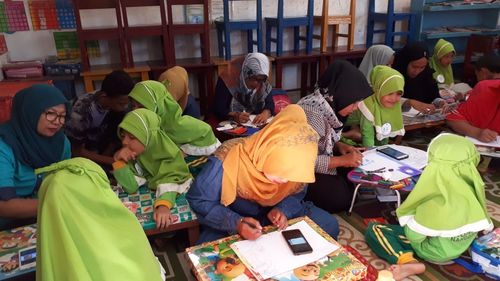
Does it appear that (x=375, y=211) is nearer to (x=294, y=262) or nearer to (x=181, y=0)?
(x=294, y=262)

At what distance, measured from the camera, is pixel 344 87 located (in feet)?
8.01

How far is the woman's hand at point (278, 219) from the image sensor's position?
1668 mm

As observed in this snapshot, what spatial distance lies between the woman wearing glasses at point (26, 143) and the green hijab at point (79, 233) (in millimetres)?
895

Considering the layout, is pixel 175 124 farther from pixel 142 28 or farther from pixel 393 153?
pixel 142 28

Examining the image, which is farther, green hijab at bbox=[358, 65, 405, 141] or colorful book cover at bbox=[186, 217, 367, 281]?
green hijab at bbox=[358, 65, 405, 141]

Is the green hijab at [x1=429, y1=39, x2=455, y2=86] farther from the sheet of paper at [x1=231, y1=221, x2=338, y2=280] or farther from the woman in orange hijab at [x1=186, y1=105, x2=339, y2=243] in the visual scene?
the sheet of paper at [x1=231, y1=221, x2=338, y2=280]

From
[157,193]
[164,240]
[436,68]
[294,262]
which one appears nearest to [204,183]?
[157,193]

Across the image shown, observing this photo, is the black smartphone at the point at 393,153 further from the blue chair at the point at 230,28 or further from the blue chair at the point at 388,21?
the blue chair at the point at 388,21

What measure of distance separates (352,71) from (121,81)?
62.4 inches

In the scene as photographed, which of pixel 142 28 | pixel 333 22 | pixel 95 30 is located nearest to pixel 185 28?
pixel 142 28

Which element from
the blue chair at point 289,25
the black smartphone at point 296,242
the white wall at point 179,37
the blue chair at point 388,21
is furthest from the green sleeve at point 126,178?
the blue chair at point 388,21

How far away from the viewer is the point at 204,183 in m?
1.79

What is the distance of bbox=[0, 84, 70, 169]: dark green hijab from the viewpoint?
1905mm

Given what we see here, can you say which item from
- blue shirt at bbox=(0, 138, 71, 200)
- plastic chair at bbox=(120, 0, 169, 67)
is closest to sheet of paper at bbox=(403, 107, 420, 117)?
plastic chair at bbox=(120, 0, 169, 67)
